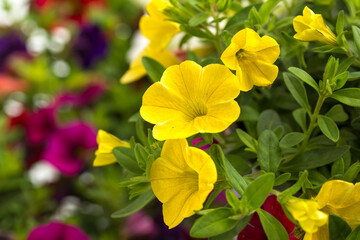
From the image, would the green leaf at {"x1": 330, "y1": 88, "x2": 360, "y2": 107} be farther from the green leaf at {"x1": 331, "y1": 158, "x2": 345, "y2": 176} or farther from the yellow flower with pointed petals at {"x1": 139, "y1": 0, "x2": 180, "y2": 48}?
the yellow flower with pointed petals at {"x1": 139, "y1": 0, "x2": 180, "y2": 48}

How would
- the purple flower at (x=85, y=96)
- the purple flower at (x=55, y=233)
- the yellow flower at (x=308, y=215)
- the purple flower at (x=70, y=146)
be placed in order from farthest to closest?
the purple flower at (x=85, y=96)
the purple flower at (x=70, y=146)
the purple flower at (x=55, y=233)
the yellow flower at (x=308, y=215)

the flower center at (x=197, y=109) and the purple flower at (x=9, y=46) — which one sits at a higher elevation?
the flower center at (x=197, y=109)

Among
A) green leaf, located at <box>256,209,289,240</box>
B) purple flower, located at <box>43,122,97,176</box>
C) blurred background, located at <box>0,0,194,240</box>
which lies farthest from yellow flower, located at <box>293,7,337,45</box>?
purple flower, located at <box>43,122,97,176</box>

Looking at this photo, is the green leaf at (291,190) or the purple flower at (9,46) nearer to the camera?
the green leaf at (291,190)

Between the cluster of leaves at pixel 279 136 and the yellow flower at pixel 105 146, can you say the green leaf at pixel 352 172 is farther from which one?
the yellow flower at pixel 105 146

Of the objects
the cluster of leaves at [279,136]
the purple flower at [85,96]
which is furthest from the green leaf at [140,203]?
the purple flower at [85,96]

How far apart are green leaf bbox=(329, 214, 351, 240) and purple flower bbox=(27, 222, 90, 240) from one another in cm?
36

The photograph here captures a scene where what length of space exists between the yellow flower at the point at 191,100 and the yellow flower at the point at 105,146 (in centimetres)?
7

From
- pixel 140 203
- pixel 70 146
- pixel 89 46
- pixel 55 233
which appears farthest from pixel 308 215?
pixel 89 46

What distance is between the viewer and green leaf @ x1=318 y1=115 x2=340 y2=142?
0.30 meters

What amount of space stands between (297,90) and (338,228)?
3.9 inches

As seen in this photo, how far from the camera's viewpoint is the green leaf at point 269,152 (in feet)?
1.02

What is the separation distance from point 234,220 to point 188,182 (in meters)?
0.04

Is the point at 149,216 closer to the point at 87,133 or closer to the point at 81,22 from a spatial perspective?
the point at 87,133
